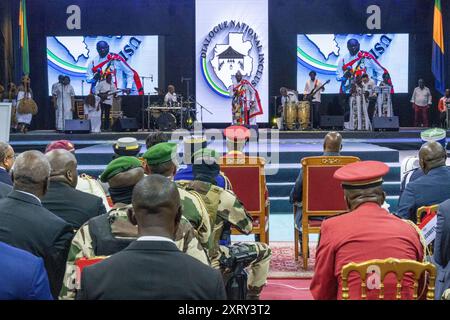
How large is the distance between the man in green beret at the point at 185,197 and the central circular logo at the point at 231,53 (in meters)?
→ 14.0

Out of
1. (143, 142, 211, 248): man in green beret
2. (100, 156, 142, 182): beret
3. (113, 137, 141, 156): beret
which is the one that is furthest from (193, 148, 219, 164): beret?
(100, 156, 142, 182): beret

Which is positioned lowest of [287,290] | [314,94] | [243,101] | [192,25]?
[287,290]

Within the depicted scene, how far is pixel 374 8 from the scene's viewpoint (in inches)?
723

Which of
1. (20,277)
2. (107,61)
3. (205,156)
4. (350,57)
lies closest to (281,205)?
(205,156)

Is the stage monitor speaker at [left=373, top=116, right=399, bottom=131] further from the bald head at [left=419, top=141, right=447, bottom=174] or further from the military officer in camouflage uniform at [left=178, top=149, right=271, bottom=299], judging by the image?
the military officer in camouflage uniform at [left=178, top=149, right=271, bottom=299]

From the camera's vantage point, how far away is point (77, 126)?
1574 centimetres

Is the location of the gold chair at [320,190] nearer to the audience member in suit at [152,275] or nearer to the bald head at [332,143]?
the bald head at [332,143]

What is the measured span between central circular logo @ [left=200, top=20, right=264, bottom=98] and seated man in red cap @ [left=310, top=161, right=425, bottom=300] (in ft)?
48.9

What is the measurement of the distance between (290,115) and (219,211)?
484 inches

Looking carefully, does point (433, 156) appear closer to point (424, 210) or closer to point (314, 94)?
point (424, 210)

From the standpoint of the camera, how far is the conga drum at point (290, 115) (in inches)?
649

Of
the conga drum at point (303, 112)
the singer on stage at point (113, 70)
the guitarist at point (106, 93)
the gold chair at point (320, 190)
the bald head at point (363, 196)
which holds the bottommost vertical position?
the gold chair at point (320, 190)

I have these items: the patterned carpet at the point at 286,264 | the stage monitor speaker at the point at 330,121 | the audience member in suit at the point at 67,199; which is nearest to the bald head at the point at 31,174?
the audience member in suit at the point at 67,199

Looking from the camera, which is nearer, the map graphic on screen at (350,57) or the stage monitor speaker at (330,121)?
the stage monitor speaker at (330,121)
